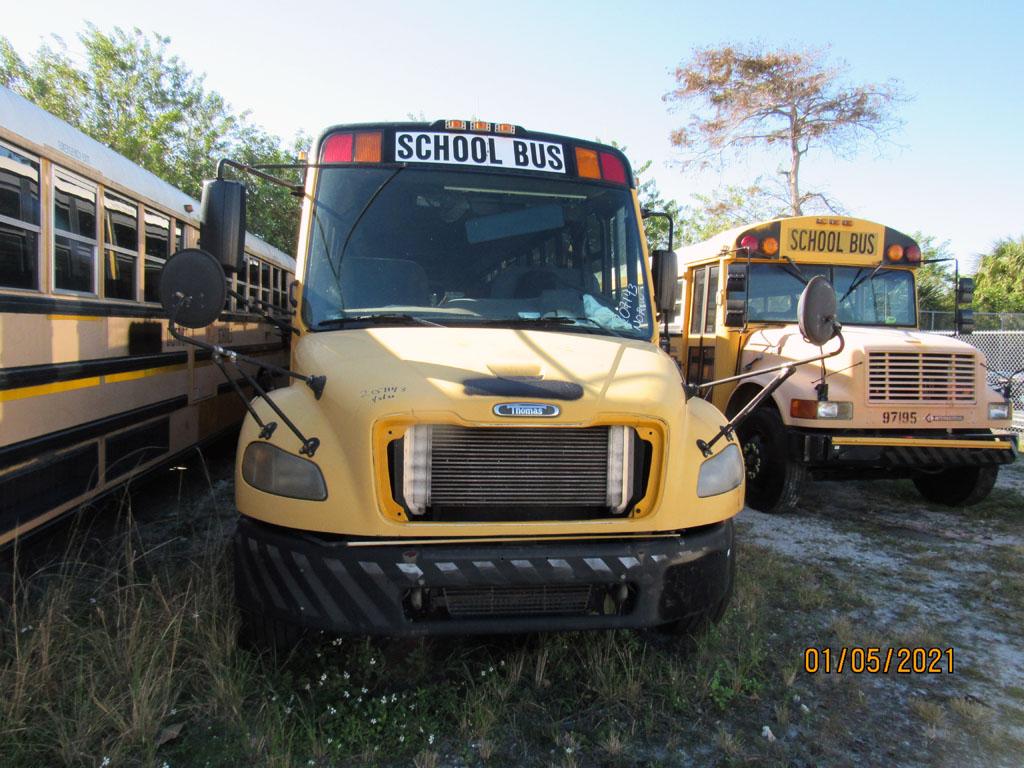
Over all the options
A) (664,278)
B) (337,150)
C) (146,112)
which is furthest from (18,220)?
(146,112)

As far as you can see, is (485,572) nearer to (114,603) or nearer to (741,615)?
(741,615)

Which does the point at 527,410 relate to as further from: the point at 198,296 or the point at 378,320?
the point at 198,296

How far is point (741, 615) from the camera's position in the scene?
346cm

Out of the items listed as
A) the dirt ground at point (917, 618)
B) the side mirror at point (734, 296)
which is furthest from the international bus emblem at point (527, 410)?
the side mirror at point (734, 296)

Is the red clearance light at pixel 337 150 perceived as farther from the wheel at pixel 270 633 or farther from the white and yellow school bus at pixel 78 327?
the wheel at pixel 270 633

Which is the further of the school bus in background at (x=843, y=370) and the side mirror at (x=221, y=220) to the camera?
the school bus in background at (x=843, y=370)

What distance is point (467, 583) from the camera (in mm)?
2393

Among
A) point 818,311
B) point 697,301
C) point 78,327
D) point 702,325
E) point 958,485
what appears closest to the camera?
point 818,311

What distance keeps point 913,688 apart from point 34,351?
439 cm

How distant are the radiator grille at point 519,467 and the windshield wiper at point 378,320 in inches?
30.6

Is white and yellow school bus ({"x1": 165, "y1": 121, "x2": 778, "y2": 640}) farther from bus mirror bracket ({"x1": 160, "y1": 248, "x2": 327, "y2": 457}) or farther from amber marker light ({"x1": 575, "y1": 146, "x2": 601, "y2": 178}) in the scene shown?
amber marker light ({"x1": 575, "y1": 146, "x2": 601, "y2": 178})

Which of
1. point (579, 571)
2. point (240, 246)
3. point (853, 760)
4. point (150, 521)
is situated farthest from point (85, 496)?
point (853, 760)

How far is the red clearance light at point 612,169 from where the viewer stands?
3723 millimetres
